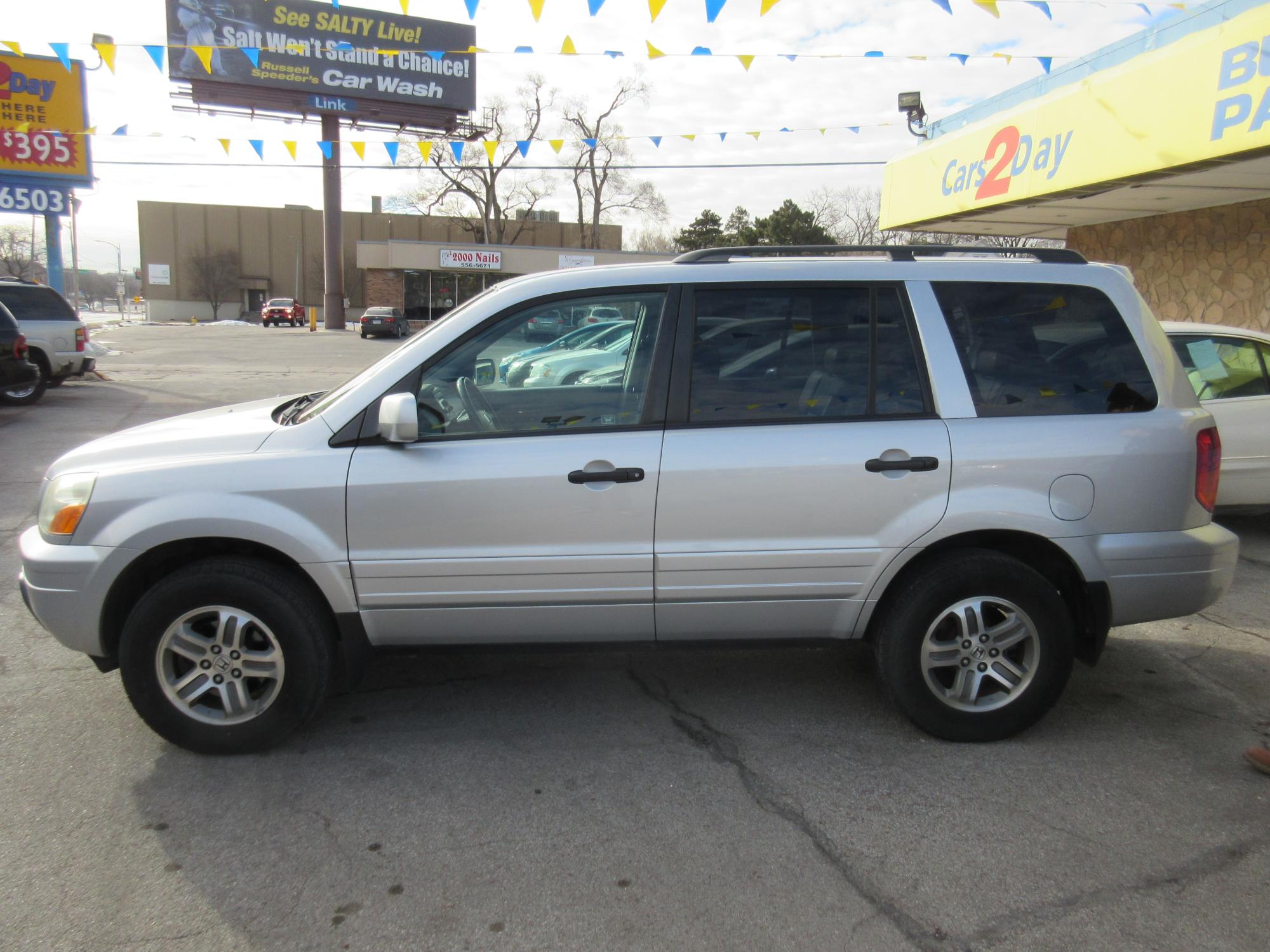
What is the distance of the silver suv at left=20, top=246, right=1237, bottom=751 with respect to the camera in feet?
11.5

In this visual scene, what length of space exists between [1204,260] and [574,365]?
42.6 feet

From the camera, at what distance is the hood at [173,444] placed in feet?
11.8

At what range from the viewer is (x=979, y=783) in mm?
3480

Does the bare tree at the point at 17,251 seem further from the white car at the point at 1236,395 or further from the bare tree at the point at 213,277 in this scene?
the white car at the point at 1236,395

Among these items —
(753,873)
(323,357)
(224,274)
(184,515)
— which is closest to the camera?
(753,873)

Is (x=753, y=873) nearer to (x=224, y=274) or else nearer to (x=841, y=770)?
(x=841, y=770)

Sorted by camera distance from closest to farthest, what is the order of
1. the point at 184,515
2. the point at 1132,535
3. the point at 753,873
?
the point at 753,873
the point at 184,515
the point at 1132,535

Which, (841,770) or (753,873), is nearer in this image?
(753,873)

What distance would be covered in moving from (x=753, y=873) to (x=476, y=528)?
1.55 m

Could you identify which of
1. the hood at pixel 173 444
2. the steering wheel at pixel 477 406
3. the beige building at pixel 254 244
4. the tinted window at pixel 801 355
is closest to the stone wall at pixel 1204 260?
the tinted window at pixel 801 355

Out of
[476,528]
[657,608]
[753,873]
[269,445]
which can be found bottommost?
[753,873]

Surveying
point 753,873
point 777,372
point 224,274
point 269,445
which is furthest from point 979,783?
point 224,274

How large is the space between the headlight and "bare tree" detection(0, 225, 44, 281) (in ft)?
273

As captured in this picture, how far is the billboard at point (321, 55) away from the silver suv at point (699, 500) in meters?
43.2
